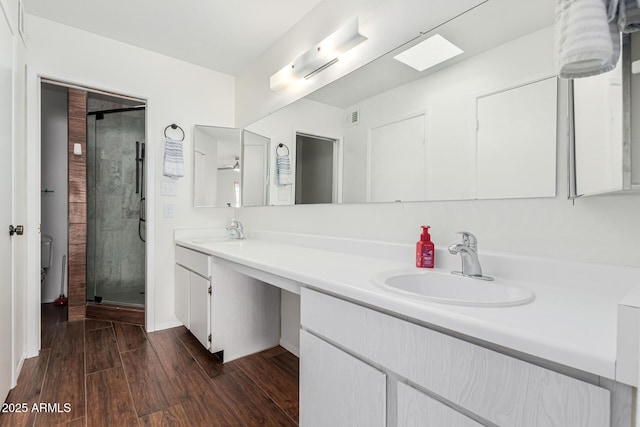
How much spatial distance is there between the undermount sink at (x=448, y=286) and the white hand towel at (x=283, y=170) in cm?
122

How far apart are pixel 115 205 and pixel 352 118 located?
2.76m

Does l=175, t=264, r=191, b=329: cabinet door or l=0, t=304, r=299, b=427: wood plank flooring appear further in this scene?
l=175, t=264, r=191, b=329: cabinet door

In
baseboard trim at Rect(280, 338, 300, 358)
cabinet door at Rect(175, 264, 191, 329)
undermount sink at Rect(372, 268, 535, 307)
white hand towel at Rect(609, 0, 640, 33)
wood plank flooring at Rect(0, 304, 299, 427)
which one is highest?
white hand towel at Rect(609, 0, 640, 33)

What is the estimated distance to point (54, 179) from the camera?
323 centimetres

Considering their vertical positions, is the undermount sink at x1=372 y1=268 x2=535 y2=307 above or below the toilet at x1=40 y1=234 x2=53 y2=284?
above

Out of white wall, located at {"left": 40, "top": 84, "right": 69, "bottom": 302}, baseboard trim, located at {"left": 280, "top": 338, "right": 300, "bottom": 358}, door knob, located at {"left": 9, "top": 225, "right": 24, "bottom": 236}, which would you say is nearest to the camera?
door knob, located at {"left": 9, "top": 225, "right": 24, "bottom": 236}

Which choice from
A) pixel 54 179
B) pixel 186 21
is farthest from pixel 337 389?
pixel 54 179

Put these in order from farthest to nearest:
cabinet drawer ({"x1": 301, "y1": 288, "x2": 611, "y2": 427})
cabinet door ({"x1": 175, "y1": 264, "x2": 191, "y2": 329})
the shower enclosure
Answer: the shower enclosure, cabinet door ({"x1": 175, "y1": 264, "x2": 191, "y2": 329}), cabinet drawer ({"x1": 301, "y1": 288, "x2": 611, "y2": 427})

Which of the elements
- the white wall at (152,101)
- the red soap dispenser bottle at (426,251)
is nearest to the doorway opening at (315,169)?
the red soap dispenser bottle at (426,251)

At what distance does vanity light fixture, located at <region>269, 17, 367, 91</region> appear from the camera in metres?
1.64

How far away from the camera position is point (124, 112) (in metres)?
3.05

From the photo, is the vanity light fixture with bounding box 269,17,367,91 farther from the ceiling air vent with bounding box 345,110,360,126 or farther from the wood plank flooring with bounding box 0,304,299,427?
the wood plank flooring with bounding box 0,304,299,427

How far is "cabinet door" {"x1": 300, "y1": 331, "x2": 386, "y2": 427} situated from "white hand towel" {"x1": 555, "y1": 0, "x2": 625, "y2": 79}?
2.87 feet

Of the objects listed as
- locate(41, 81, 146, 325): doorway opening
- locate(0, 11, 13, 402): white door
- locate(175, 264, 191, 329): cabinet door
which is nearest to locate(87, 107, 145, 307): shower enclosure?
locate(41, 81, 146, 325): doorway opening
